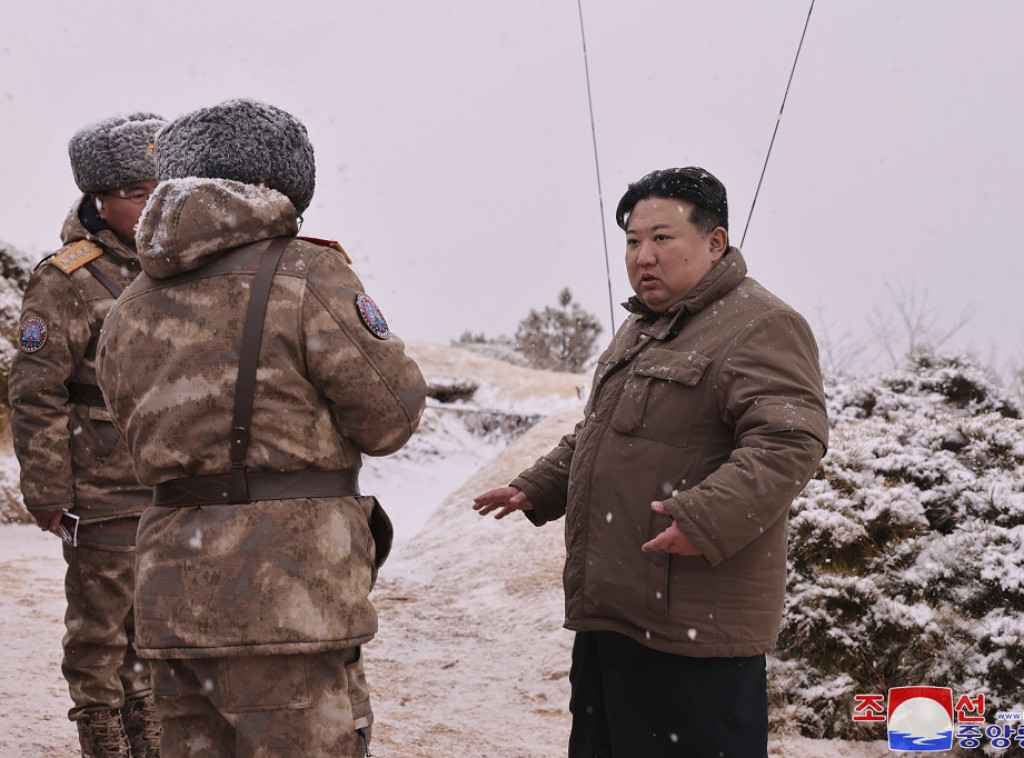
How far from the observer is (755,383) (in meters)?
2.19

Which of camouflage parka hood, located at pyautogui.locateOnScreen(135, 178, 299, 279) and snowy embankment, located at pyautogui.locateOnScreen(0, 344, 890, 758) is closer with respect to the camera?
camouflage parka hood, located at pyautogui.locateOnScreen(135, 178, 299, 279)

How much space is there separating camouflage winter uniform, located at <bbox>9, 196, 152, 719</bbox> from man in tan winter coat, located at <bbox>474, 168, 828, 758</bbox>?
63.3 inches

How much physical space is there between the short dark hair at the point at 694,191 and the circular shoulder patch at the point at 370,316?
0.86 meters

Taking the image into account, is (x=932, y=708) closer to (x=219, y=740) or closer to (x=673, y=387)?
(x=673, y=387)

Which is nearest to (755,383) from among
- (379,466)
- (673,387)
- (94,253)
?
(673,387)

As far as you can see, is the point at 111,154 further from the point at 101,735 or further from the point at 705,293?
the point at 705,293

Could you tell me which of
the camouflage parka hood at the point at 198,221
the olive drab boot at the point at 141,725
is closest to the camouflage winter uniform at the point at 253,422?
the camouflage parka hood at the point at 198,221

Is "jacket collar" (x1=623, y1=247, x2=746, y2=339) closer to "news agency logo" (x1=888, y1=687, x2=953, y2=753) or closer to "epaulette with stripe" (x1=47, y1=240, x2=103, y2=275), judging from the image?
"epaulette with stripe" (x1=47, y1=240, x2=103, y2=275)

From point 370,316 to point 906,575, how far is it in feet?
9.86

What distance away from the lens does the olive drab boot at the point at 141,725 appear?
3.23m

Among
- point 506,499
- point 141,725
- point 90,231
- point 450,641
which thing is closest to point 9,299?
point 450,641

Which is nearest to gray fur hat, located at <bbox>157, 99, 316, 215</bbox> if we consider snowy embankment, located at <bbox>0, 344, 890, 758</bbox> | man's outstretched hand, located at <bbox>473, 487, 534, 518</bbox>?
man's outstretched hand, located at <bbox>473, 487, 534, 518</bbox>

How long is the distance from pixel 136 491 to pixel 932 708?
3.16m

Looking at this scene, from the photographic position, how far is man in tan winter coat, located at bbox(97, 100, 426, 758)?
197 centimetres
